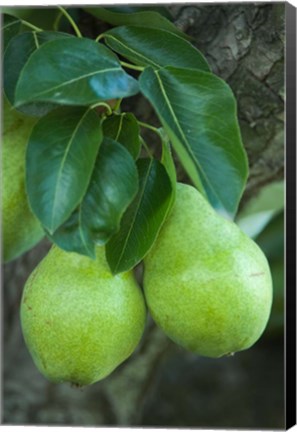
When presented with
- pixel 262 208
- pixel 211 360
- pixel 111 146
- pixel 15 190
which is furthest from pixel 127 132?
pixel 211 360

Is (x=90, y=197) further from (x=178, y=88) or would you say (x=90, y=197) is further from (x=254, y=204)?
(x=254, y=204)

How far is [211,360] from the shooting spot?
8.25 ft

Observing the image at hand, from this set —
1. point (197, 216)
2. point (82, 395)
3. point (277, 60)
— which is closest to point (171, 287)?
point (197, 216)

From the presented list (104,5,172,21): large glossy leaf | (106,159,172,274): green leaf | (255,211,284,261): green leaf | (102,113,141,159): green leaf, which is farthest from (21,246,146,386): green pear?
(255,211,284,261): green leaf

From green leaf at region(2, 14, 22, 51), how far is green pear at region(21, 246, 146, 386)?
293 millimetres

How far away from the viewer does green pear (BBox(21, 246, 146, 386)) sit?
105 cm

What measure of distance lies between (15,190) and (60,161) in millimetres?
161

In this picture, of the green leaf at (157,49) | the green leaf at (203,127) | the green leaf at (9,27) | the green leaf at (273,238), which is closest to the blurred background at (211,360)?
the green leaf at (273,238)

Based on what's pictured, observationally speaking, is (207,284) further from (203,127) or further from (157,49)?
(157,49)

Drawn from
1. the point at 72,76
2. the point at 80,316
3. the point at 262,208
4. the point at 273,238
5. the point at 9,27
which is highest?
the point at 72,76

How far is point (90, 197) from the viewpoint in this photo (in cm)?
99

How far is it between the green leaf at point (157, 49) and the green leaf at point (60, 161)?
12cm

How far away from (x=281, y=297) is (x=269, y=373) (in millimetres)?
563

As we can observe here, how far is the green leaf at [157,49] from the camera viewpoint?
3.62ft
